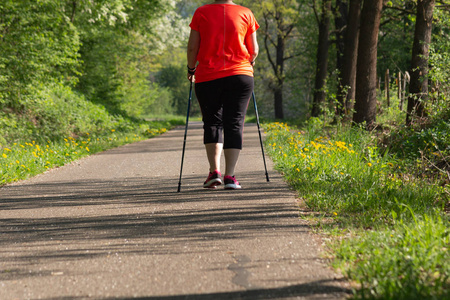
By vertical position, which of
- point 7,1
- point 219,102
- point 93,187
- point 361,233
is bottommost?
point 93,187

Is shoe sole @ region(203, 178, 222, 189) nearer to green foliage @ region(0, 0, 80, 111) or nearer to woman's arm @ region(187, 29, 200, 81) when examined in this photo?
woman's arm @ region(187, 29, 200, 81)

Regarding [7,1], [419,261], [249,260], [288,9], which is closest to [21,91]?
[7,1]

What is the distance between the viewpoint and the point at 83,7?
1545 centimetres

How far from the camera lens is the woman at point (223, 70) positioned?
241 inches

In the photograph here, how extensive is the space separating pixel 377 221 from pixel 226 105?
93.0 inches

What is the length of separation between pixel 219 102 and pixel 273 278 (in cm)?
328

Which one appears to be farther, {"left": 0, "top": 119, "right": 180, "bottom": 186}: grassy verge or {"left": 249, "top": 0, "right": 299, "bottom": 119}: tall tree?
{"left": 249, "top": 0, "right": 299, "bottom": 119}: tall tree

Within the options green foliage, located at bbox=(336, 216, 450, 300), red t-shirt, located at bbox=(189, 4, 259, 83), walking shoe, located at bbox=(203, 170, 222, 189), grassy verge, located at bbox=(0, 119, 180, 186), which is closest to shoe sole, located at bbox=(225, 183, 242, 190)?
walking shoe, located at bbox=(203, 170, 222, 189)

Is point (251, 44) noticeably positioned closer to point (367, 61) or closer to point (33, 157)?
point (33, 157)

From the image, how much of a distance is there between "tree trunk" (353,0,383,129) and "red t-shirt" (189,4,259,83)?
6.68m

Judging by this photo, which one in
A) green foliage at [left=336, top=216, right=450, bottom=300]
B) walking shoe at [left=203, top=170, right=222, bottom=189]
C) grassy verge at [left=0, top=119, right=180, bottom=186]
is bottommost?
grassy verge at [left=0, top=119, right=180, bottom=186]

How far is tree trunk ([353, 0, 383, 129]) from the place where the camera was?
12.3 meters

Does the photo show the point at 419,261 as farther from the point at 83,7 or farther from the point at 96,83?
the point at 96,83

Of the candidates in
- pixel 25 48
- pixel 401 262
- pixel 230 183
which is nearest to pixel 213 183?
pixel 230 183
